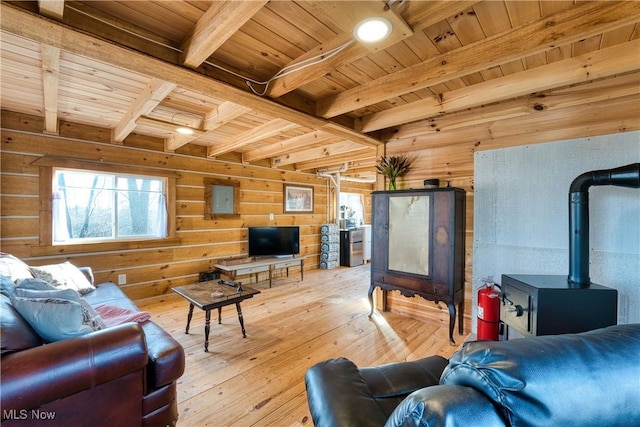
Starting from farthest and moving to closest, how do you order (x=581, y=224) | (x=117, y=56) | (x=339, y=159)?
1. (x=339, y=159)
2. (x=581, y=224)
3. (x=117, y=56)

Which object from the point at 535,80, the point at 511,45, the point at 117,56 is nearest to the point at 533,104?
the point at 535,80

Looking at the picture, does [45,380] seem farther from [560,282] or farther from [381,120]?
[381,120]

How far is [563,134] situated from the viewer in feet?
7.47

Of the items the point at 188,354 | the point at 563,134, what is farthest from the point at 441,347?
the point at 188,354

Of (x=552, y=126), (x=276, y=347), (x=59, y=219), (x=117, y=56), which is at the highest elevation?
(x=117, y=56)

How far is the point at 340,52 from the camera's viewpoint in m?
1.63

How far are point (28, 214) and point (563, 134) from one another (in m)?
5.41

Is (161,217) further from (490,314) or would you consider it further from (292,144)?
(490,314)

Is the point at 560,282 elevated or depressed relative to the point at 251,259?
elevated

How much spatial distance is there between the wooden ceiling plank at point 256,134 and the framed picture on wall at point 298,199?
5.45 feet

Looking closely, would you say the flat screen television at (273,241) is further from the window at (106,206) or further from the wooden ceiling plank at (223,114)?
the wooden ceiling plank at (223,114)

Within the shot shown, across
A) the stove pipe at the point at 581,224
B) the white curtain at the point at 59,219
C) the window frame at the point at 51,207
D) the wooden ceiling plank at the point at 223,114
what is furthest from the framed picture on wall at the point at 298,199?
the stove pipe at the point at 581,224

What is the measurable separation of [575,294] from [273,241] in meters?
4.07

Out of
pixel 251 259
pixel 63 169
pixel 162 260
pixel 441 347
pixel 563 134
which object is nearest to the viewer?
pixel 563 134
